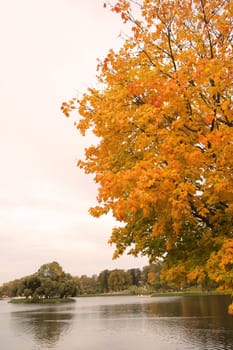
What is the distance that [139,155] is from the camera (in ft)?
28.5

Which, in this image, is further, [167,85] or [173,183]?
[167,85]

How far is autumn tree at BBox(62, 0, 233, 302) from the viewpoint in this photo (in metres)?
7.44

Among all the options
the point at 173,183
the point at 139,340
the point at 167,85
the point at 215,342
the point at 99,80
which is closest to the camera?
the point at 173,183

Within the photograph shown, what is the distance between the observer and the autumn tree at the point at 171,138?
24.4 ft

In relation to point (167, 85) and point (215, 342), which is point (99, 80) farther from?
point (215, 342)

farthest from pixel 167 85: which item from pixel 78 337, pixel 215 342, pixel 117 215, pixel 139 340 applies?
pixel 78 337

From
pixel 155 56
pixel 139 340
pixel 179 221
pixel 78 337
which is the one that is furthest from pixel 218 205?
pixel 78 337

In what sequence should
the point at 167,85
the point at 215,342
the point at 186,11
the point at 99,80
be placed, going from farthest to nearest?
the point at 215,342 < the point at 99,80 < the point at 186,11 < the point at 167,85

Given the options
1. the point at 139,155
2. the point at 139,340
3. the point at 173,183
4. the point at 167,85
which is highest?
the point at 167,85

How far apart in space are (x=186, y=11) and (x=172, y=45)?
2.94ft

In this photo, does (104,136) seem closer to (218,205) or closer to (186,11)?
(218,205)

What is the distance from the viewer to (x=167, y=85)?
776 centimetres

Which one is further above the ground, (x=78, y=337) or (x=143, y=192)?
(x=143, y=192)

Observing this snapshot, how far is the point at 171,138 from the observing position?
7.60 meters
